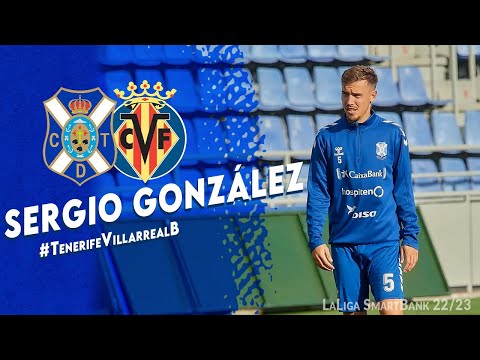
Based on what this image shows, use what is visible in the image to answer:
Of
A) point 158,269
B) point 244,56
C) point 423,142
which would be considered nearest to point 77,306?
point 158,269

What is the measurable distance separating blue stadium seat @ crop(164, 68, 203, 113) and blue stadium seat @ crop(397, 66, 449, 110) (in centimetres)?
112

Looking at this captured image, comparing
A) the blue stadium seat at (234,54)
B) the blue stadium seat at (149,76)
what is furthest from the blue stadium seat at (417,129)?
the blue stadium seat at (149,76)

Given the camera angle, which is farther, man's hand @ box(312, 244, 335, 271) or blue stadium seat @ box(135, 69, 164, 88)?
blue stadium seat @ box(135, 69, 164, 88)

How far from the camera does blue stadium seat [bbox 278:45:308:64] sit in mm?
6688

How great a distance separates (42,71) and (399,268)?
2197mm

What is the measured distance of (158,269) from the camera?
661 centimetres

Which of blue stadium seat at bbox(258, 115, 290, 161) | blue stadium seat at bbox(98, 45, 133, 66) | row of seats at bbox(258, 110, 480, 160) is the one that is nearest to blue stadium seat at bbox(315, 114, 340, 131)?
row of seats at bbox(258, 110, 480, 160)

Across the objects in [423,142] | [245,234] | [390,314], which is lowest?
[390,314]

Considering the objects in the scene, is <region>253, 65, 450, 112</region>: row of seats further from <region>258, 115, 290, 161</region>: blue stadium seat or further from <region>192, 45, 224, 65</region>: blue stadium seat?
<region>192, 45, 224, 65</region>: blue stadium seat

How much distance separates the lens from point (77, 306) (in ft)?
21.8

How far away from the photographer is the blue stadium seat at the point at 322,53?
6.62m
